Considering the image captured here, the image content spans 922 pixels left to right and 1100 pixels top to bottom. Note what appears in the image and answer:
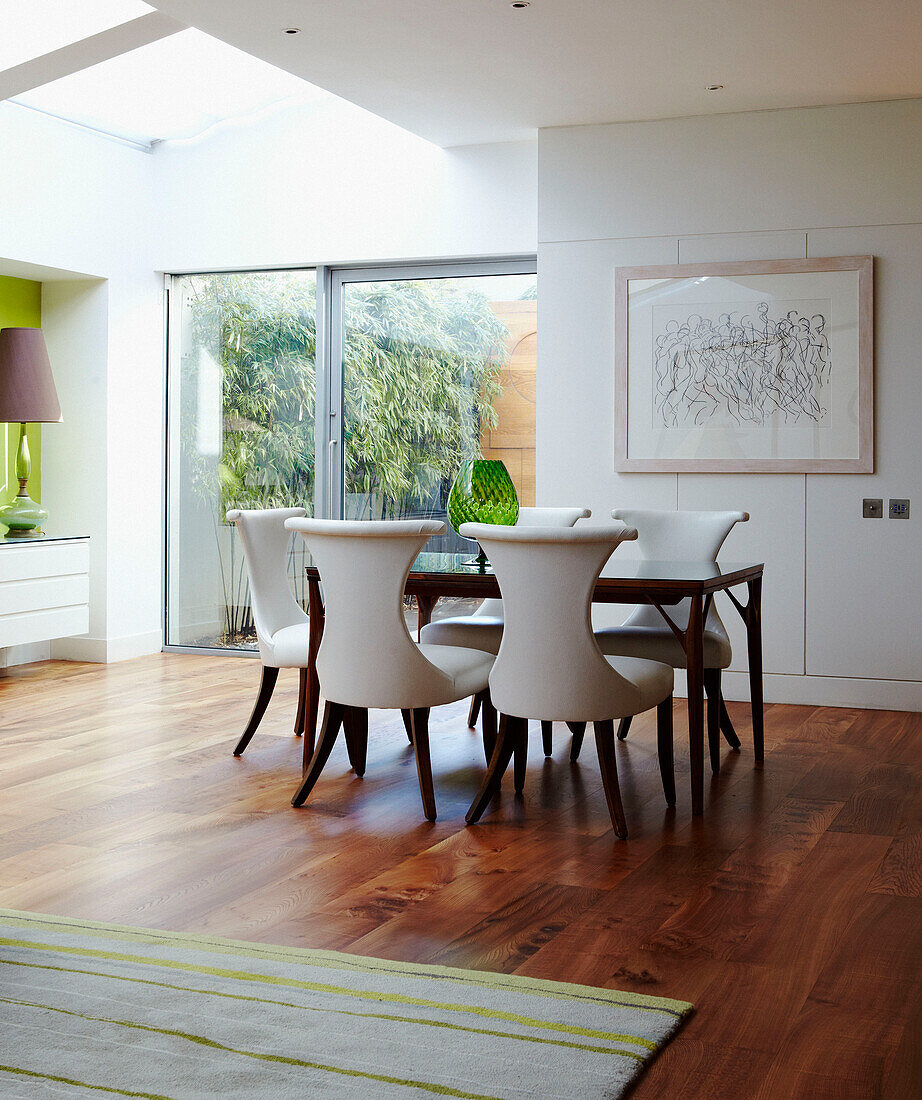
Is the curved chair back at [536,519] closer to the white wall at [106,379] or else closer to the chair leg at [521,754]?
the chair leg at [521,754]

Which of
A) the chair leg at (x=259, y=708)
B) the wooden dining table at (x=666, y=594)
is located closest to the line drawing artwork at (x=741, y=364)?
the wooden dining table at (x=666, y=594)

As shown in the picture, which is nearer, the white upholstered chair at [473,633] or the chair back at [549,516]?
the white upholstered chair at [473,633]

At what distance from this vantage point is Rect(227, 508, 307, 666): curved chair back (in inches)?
173

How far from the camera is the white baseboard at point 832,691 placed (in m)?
5.37

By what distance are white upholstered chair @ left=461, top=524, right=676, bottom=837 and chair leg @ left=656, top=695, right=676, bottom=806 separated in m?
0.27

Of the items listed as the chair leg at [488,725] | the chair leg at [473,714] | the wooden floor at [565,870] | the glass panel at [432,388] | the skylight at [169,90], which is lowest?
the wooden floor at [565,870]

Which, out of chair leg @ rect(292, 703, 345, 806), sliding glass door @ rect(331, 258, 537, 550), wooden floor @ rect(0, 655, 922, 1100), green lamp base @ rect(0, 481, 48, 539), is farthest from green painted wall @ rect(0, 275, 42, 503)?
chair leg @ rect(292, 703, 345, 806)

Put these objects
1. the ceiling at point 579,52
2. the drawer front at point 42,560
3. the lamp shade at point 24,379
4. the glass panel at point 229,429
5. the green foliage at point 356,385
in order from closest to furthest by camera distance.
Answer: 1. the ceiling at point 579,52
2. the drawer front at point 42,560
3. the lamp shade at point 24,379
4. the green foliage at point 356,385
5. the glass panel at point 229,429

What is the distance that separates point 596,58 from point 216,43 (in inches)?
90.9

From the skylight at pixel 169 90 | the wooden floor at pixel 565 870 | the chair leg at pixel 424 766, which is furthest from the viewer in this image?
the skylight at pixel 169 90

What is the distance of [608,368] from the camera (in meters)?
5.77

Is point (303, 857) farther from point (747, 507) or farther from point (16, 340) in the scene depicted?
point (16, 340)

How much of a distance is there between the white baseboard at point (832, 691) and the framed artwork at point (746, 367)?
3.15ft

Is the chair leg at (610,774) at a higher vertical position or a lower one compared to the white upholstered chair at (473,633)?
lower
